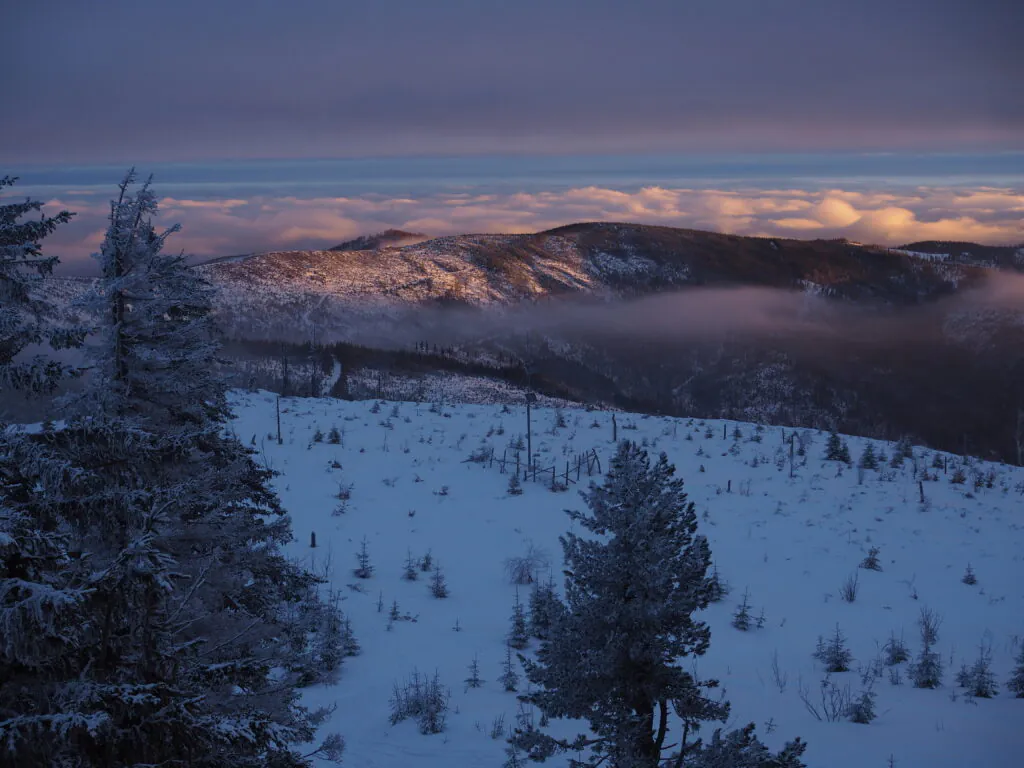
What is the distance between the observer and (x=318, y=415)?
87.7ft

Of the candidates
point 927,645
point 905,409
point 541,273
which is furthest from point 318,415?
point 541,273

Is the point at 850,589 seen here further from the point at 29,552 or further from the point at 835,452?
the point at 29,552

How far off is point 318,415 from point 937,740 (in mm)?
22466

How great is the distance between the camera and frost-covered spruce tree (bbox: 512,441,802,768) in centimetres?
568

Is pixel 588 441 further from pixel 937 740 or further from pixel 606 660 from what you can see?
pixel 606 660

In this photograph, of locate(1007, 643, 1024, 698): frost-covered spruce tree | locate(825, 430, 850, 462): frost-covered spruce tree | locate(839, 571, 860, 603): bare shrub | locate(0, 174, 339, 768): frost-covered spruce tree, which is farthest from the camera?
locate(825, 430, 850, 462): frost-covered spruce tree

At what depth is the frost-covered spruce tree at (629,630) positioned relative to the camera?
568cm

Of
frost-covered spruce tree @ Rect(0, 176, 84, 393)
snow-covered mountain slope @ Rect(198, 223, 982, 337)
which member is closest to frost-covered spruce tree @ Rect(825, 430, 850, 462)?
frost-covered spruce tree @ Rect(0, 176, 84, 393)

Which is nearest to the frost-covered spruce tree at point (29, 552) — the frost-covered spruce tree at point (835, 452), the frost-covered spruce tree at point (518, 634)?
the frost-covered spruce tree at point (518, 634)

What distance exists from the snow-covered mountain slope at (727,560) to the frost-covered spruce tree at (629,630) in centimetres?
271

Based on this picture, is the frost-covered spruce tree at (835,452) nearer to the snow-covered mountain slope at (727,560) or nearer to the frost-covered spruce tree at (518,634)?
the snow-covered mountain slope at (727,560)

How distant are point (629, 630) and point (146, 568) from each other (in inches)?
154

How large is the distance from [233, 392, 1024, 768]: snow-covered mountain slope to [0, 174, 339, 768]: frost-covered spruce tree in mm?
2523

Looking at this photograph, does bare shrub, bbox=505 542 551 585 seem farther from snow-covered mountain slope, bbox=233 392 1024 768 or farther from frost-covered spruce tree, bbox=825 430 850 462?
frost-covered spruce tree, bbox=825 430 850 462
